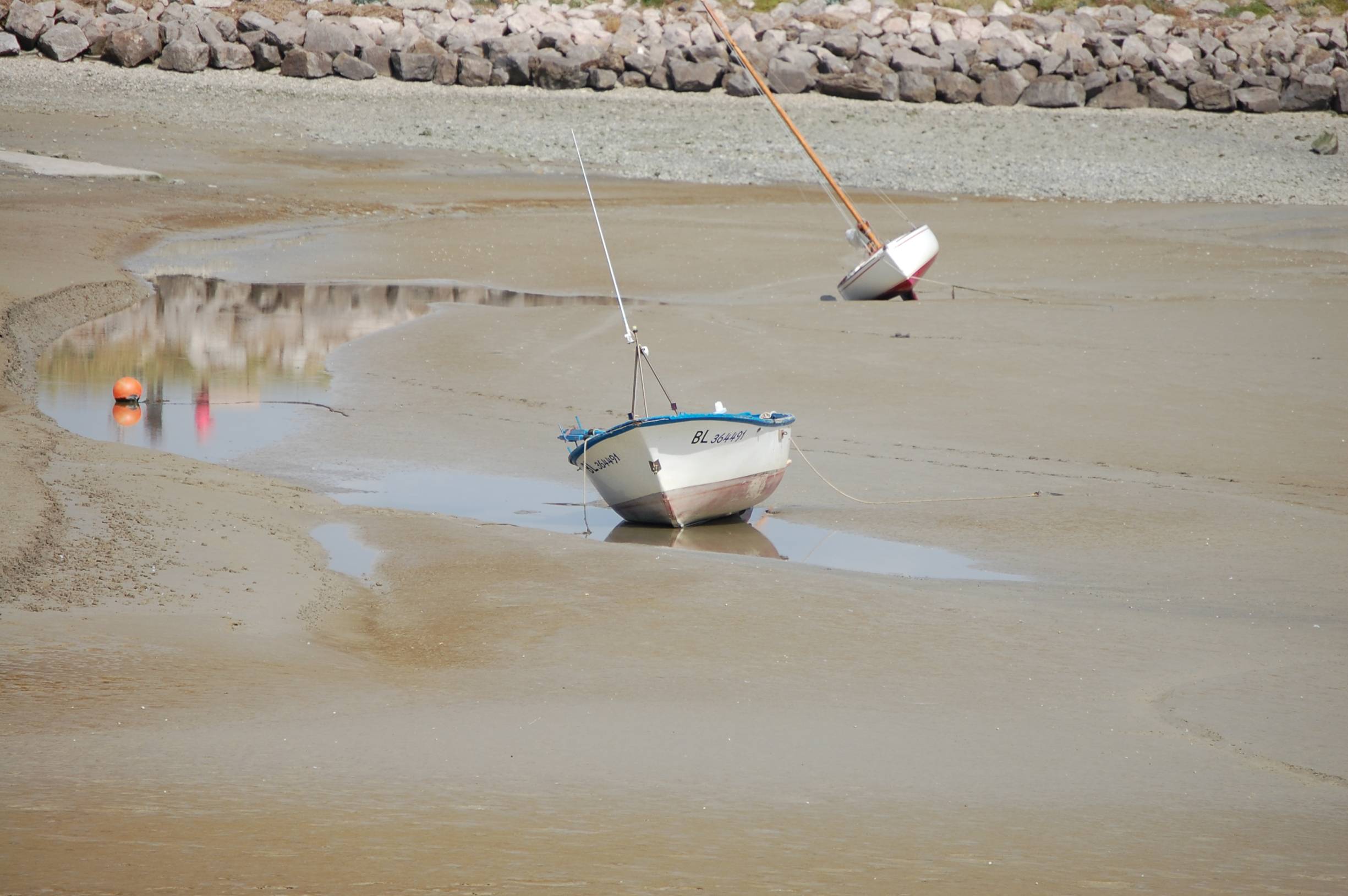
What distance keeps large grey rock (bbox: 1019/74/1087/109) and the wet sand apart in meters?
21.9

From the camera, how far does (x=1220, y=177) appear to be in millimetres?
29516

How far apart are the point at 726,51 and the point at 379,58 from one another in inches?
324

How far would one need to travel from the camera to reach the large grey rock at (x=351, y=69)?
112 ft

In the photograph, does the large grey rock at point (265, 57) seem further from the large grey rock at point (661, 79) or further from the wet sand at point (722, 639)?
the wet sand at point (722, 639)

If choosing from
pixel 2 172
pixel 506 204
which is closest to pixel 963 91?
pixel 506 204

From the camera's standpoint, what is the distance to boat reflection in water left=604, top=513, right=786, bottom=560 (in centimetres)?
922

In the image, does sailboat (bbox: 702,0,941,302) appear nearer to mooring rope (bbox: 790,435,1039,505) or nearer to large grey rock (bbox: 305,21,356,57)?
mooring rope (bbox: 790,435,1039,505)

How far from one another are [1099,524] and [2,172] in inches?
732

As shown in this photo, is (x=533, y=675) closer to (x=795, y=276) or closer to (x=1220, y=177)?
(x=795, y=276)

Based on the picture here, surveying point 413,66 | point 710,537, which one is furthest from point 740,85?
point 710,537

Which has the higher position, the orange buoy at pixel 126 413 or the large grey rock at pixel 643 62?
the large grey rock at pixel 643 62

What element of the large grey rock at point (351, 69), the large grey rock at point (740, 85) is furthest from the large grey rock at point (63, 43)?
the large grey rock at point (740, 85)

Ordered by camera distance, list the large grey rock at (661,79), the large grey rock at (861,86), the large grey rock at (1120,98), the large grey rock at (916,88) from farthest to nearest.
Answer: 1. the large grey rock at (1120,98)
2. the large grey rock at (916,88)
3. the large grey rock at (861,86)
4. the large grey rock at (661,79)

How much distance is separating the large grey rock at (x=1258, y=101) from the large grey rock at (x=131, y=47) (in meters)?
26.1
